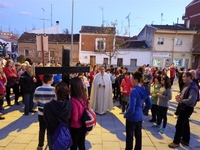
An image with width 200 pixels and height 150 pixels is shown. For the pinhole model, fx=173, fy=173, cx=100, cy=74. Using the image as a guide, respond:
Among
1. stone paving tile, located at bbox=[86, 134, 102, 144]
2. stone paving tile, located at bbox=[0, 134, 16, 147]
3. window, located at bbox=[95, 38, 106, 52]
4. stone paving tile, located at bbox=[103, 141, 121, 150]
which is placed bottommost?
stone paving tile, located at bbox=[103, 141, 121, 150]

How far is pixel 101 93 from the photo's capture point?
6738mm

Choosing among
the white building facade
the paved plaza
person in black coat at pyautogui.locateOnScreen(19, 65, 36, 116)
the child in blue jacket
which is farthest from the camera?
the white building facade

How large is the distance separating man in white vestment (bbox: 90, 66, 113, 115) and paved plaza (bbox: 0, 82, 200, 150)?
1.33 ft

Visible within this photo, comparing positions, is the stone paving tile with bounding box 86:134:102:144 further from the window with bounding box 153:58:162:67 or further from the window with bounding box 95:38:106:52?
the window with bounding box 153:58:162:67

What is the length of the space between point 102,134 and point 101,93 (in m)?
2.08

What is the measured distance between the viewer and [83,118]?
2.61 meters

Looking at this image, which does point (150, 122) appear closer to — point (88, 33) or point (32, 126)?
point (32, 126)

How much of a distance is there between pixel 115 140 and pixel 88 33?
24.8 metres

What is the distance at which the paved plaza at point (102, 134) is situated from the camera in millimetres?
4203

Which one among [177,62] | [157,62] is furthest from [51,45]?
[177,62]

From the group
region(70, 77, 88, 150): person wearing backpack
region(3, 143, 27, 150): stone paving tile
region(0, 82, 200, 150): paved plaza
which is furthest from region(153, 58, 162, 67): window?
region(70, 77, 88, 150): person wearing backpack

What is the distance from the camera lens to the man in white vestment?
6680 millimetres

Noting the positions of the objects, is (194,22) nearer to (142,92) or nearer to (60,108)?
(142,92)

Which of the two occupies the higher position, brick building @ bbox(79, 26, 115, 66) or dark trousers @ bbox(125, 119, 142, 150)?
brick building @ bbox(79, 26, 115, 66)
